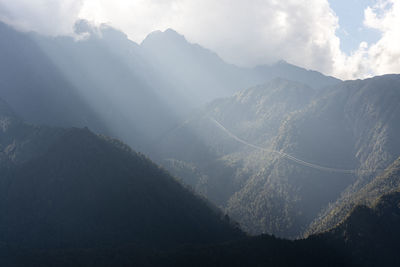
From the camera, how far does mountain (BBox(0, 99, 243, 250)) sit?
116 m

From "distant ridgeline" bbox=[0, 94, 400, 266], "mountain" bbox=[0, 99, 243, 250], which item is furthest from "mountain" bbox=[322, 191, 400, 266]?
"mountain" bbox=[0, 99, 243, 250]

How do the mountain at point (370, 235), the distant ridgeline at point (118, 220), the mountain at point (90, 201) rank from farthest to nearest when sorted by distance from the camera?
the mountain at point (90, 201) → the mountain at point (370, 235) → the distant ridgeline at point (118, 220)

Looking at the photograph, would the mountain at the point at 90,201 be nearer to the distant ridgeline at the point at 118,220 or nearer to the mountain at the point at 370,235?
the distant ridgeline at the point at 118,220

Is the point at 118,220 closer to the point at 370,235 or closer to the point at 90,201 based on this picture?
the point at 90,201

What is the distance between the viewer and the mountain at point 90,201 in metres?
116

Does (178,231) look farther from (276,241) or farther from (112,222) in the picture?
(276,241)

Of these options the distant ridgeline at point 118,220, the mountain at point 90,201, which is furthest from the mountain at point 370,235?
the mountain at point 90,201

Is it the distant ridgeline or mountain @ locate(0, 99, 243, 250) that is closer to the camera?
the distant ridgeline

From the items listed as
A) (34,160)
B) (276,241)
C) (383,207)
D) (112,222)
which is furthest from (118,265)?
(383,207)

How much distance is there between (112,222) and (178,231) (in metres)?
21.5

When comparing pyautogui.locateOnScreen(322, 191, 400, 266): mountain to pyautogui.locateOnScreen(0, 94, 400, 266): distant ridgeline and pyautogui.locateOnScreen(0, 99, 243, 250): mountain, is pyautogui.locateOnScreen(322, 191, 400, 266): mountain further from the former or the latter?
pyautogui.locateOnScreen(0, 99, 243, 250): mountain

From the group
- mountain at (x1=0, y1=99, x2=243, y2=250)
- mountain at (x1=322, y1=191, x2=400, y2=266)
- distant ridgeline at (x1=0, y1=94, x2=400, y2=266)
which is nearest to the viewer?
distant ridgeline at (x1=0, y1=94, x2=400, y2=266)

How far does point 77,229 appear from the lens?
117 m

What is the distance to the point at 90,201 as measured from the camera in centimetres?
12756
